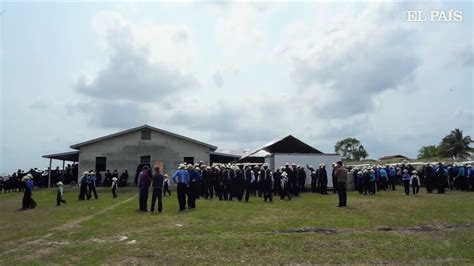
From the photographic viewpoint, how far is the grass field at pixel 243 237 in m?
9.17

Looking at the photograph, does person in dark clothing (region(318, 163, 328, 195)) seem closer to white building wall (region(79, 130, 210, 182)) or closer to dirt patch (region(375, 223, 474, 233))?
dirt patch (region(375, 223, 474, 233))

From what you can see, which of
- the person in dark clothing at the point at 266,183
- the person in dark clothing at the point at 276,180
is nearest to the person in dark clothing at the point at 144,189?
the person in dark clothing at the point at 266,183

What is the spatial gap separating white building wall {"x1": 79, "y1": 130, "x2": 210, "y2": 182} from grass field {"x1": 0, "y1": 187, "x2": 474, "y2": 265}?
1963 centimetres

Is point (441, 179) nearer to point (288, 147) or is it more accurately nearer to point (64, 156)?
point (288, 147)

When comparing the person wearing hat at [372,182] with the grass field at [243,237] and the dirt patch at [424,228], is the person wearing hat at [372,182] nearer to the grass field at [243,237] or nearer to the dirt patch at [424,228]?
the grass field at [243,237]

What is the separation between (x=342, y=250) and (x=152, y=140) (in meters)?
28.9

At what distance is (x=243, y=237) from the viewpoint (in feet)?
35.6

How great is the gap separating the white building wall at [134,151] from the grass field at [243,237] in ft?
64.4

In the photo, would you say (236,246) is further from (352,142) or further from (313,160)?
(352,142)

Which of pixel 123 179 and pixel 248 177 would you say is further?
pixel 123 179

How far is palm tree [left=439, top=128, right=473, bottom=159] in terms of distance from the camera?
6744 centimetres

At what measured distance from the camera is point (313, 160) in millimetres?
28922

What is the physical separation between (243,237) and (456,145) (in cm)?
6661

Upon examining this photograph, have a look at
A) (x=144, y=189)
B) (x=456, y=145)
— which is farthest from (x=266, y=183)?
(x=456, y=145)
